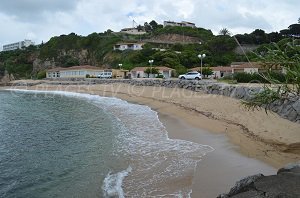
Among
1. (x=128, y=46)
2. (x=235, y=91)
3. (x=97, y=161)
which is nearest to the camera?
(x=97, y=161)

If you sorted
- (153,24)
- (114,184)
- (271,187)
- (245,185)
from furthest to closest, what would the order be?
(153,24) → (114,184) → (245,185) → (271,187)

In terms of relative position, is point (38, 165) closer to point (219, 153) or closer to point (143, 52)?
point (219, 153)

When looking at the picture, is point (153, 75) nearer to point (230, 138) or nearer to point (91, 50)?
point (230, 138)

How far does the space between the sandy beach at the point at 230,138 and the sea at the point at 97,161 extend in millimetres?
655

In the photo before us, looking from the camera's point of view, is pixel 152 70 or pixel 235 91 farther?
pixel 152 70

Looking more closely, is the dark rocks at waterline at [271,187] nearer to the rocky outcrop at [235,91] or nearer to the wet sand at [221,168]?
the rocky outcrop at [235,91]

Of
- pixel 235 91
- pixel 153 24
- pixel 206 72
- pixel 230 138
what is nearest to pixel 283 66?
pixel 230 138

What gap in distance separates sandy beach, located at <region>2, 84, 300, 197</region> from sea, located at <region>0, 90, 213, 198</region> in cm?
65

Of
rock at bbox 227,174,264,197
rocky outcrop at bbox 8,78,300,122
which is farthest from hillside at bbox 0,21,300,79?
rock at bbox 227,174,264,197

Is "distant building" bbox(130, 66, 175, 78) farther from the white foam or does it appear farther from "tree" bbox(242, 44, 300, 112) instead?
"tree" bbox(242, 44, 300, 112)

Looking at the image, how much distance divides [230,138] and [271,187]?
10352 mm

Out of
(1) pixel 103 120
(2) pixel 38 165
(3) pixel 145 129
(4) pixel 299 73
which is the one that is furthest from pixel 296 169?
(1) pixel 103 120

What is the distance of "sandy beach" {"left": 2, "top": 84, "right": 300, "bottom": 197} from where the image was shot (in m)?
10.7

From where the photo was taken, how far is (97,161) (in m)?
13.5
